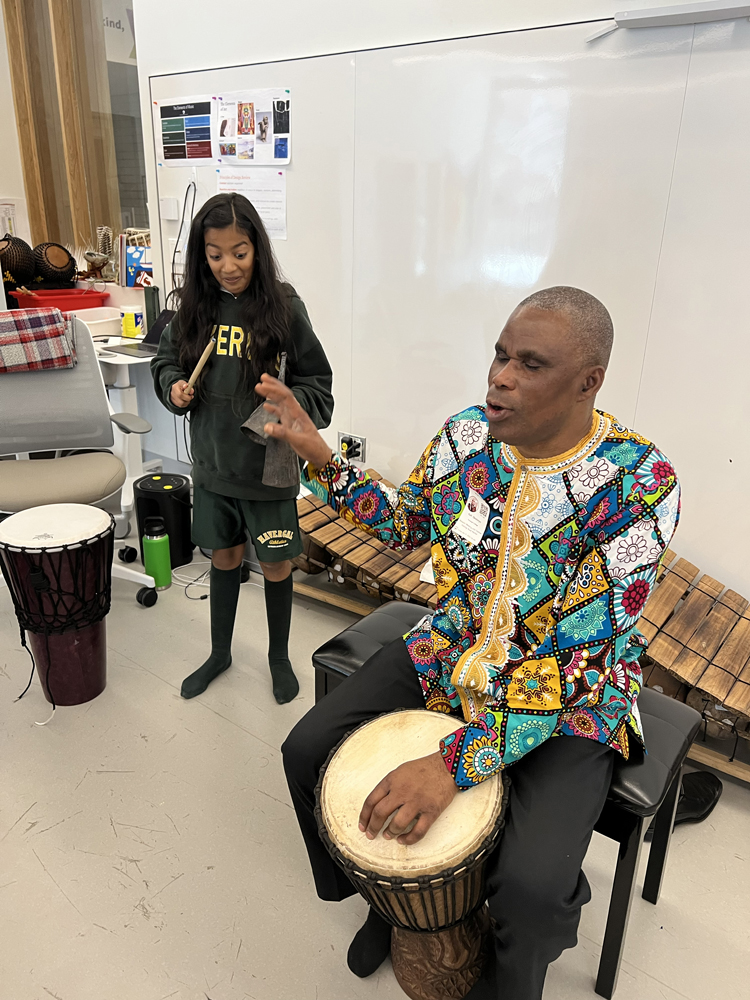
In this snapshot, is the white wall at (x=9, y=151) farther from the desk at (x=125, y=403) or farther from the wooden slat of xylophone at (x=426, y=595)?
the wooden slat of xylophone at (x=426, y=595)

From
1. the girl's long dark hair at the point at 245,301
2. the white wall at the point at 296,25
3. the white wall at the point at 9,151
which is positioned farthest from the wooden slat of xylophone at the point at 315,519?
the white wall at the point at 9,151

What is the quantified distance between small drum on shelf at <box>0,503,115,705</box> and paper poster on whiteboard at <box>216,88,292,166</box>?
1.81 meters

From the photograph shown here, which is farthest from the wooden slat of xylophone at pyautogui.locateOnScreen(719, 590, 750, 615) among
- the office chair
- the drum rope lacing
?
the office chair

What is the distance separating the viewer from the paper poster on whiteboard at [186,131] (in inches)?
125

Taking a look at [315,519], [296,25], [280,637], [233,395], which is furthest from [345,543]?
[296,25]

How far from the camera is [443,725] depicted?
4.24 feet

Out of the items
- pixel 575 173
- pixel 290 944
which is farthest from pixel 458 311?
pixel 290 944

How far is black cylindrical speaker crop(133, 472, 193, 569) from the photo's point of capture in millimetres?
2965

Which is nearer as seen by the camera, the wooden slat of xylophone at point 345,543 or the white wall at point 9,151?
the wooden slat of xylophone at point 345,543

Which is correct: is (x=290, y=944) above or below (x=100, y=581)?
below

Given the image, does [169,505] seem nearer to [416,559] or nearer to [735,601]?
[416,559]

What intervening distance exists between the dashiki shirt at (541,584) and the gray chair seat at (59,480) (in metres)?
1.65

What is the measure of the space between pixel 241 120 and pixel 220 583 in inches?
83.8

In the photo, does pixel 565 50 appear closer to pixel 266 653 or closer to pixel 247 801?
pixel 266 653
